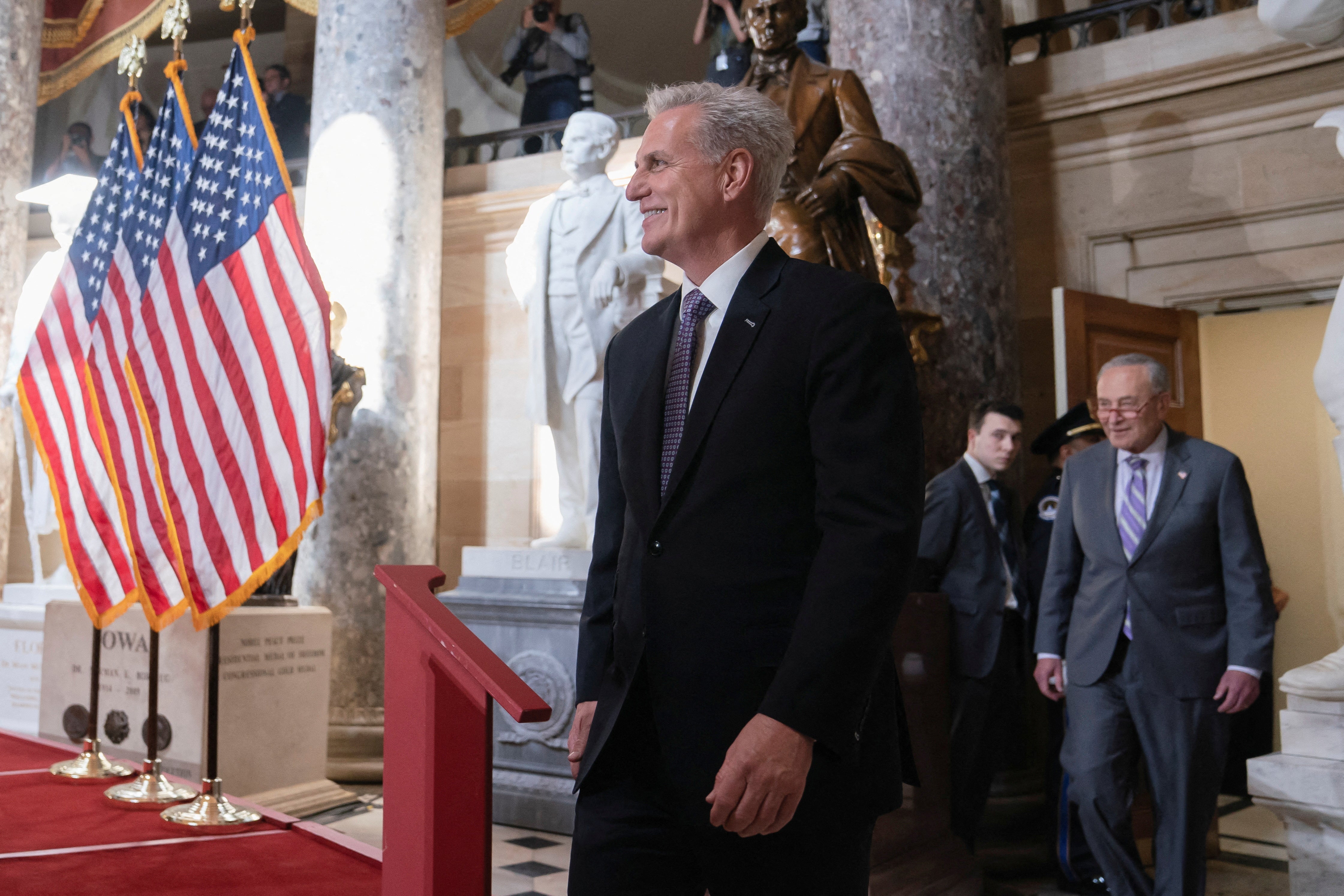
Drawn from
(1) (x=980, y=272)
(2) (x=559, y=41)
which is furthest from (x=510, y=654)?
(2) (x=559, y=41)

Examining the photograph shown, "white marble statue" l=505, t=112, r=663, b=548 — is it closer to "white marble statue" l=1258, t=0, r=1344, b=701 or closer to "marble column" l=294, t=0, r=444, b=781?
"marble column" l=294, t=0, r=444, b=781

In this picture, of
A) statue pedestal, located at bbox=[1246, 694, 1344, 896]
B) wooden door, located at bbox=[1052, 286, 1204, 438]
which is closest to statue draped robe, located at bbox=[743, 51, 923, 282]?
wooden door, located at bbox=[1052, 286, 1204, 438]

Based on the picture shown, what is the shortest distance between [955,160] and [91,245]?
4.01 m

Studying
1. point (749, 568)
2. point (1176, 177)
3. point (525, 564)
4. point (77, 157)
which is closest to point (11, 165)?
point (77, 157)

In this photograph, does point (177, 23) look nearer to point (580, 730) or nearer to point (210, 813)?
point (210, 813)

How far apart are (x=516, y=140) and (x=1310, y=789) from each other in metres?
7.39

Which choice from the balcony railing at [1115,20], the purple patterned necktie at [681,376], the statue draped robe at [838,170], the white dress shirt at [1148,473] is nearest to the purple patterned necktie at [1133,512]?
the white dress shirt at [1148,473]

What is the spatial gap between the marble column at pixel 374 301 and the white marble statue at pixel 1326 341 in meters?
4.86

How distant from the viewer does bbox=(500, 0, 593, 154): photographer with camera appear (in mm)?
9750

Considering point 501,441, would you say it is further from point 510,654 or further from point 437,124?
point 510,654

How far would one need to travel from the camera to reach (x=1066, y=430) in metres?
5.18

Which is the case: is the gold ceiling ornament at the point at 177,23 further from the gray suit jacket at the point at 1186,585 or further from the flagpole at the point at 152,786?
the gray suit jacket at the point at 1186,585

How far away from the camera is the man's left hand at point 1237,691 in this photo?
3357 millimetres

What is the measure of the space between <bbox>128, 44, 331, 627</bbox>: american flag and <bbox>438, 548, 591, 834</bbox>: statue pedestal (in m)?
1.43
